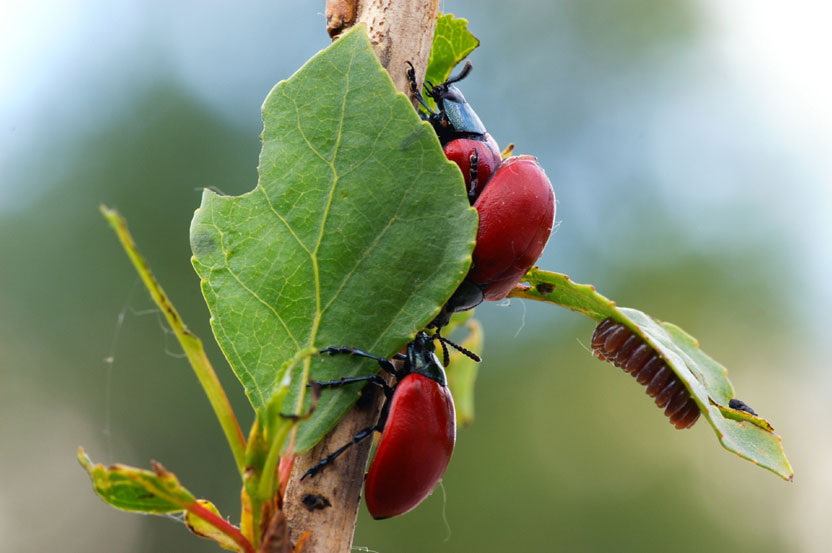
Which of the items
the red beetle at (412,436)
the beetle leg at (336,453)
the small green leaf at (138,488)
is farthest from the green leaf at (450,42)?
the small green leaf at (138,488)

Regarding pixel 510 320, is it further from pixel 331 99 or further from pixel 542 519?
pixel 331 99

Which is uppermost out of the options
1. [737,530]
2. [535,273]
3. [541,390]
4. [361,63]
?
[361,63]

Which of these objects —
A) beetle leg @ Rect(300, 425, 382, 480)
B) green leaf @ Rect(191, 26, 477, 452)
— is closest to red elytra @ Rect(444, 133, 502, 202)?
green leaf @ Rect(191, 26, 477, 452)

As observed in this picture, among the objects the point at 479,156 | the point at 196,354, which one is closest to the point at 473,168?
the point at 479,156

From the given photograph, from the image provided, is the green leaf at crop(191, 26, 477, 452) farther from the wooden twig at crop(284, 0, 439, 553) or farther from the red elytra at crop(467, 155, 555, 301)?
the red elytra at crop(467, 155, 555, 301)

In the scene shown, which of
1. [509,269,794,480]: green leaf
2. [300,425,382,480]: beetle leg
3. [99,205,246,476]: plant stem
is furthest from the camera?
[509,269,794,480]: green leaf

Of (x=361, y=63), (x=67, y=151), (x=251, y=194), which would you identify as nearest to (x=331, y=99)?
(x=361, y=63)

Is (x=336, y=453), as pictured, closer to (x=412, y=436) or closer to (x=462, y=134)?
(x=412, y=436)
